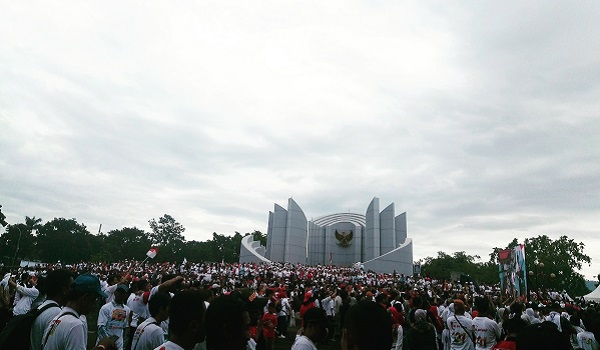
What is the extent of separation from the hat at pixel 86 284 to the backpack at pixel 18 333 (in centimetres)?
38

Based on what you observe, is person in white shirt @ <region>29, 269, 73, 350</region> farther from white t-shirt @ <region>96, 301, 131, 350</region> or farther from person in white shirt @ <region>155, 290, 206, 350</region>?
white t-shirt @ <region>96, 301, 131, 350</region>

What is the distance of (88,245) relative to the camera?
8006 centimetres

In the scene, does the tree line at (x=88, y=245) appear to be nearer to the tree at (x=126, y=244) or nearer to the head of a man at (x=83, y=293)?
the tree at (x=126, y=244)

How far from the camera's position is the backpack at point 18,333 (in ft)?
9.61

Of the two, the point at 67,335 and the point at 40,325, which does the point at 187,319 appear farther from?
the point at 40,325

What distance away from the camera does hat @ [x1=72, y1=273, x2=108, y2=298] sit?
3.29 metres

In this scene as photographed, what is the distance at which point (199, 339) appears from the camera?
2654 millimetres

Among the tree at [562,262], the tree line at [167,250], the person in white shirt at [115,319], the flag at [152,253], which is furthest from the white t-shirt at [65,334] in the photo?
the tree at [562,262]

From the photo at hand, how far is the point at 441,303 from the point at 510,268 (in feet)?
11.1

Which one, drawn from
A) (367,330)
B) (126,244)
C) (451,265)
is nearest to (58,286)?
(367,330)

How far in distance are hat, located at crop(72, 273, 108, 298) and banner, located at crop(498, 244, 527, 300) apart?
14.8 meters

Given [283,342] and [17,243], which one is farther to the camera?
[17,243]

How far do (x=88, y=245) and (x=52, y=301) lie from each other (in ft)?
294

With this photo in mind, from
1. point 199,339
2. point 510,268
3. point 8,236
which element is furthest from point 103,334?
point 8,236
